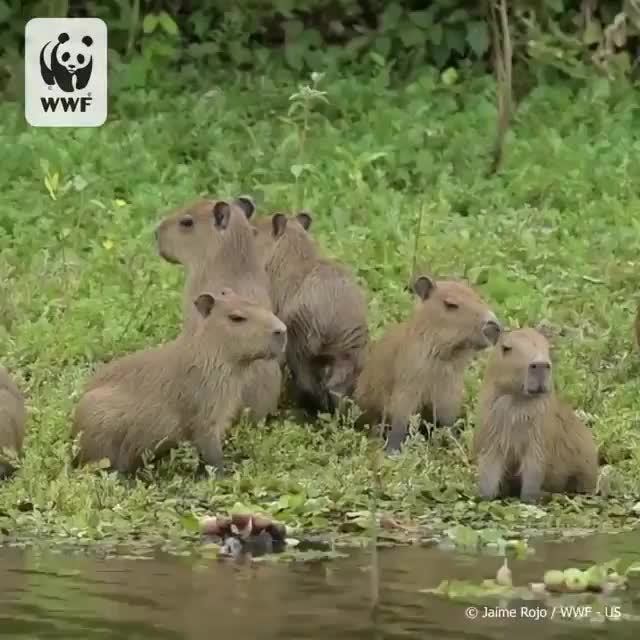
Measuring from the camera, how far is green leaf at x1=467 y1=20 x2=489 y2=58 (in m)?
13.3

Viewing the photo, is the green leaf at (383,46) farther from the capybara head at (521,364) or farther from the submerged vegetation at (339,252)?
the capybara head at (521,364)

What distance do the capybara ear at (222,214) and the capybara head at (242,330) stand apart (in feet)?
2.93

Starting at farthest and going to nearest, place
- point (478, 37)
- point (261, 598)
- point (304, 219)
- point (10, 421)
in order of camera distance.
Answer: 1. point (478, 37)
2. point (304, 219)
3. point (10, 421)
4. point (261, 598)

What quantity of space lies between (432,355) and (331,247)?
2.43 meters

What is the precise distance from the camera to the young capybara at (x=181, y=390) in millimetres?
7395

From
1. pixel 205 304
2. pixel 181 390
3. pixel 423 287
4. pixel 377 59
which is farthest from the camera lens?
pixel 377 59

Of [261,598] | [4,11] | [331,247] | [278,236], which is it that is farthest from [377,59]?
[261,598]

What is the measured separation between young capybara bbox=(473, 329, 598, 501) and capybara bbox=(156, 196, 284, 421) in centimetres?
113

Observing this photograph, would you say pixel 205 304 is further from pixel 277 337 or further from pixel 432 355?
pixel 432 355

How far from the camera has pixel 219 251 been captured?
27.7 ft

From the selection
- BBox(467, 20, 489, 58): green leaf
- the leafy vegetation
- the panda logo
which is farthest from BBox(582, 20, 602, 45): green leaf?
the panda logo

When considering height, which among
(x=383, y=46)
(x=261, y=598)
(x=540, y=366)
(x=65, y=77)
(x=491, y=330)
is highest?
(x=383, y=46)

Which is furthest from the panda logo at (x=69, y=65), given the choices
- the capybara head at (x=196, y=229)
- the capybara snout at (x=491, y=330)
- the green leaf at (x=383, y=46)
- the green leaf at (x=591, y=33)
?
the green leaf at (x=591, y=33)

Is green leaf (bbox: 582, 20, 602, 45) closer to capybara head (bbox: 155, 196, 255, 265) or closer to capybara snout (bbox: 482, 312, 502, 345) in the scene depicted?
capybara head (bbox: 155, 196, 255, 265)
